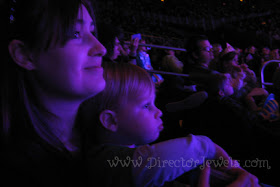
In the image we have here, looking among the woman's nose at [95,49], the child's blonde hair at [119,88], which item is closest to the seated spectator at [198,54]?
the child's blonde hair at [119,88]

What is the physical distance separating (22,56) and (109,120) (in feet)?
0.87

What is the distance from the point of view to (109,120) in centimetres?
60

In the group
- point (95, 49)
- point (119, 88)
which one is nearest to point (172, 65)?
point (119, 88)

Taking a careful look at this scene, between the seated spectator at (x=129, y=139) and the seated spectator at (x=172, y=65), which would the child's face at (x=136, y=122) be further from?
the seated spectator at (x=172, y=65)

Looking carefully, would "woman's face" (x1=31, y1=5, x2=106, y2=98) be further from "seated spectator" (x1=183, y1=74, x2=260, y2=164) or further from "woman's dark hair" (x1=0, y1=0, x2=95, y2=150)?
"seated spectator" (x1=183, y1=74, x2=260, y2=164)

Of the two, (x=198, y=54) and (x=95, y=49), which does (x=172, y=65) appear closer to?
(x=198, y=54)

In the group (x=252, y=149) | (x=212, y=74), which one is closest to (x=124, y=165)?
(x=252, y=149)

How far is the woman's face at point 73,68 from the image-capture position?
0.45m

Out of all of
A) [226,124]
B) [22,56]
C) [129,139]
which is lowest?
[226,124]

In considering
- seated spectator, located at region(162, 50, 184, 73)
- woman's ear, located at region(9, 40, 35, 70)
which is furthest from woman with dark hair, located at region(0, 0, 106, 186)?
seated spectator, located at region(162, 50, 184, 73)

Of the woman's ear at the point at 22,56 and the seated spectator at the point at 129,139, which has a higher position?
the woman's ear at the point at 22,56

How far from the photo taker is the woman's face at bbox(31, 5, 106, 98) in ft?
1.49

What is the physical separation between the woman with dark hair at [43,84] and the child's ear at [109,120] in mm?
101

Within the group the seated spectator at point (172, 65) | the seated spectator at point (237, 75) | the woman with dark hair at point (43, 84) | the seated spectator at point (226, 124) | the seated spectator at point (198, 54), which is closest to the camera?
the woman with dark hair at point (43, 84)
